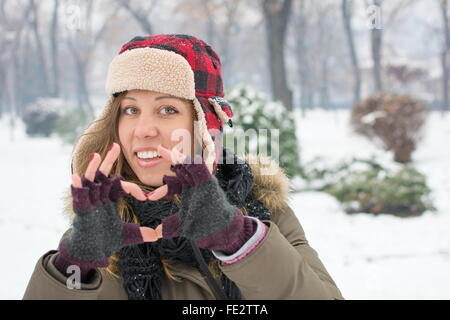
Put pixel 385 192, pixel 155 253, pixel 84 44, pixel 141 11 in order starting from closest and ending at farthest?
1. pixel 155 253
2. pixel 385 192
3. pixel 141 11
4. pixel 84 44

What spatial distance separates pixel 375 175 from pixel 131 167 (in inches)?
206

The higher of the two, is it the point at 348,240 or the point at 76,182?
the point at 76,182

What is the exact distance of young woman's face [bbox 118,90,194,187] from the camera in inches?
61.2

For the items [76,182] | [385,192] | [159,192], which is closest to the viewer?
[76,182]

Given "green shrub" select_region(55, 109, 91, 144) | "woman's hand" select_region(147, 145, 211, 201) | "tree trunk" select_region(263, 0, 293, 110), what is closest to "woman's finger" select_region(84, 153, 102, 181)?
"woman's hand" select_region(147, 145, 211, 201)

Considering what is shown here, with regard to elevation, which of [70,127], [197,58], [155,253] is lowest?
[155,253]

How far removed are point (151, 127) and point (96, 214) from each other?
0.46 meters

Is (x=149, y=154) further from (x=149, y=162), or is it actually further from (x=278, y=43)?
(x=278, y=43)

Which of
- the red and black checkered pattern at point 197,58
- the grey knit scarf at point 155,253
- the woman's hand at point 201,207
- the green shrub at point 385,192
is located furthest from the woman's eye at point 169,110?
the green shrub at point 385,192

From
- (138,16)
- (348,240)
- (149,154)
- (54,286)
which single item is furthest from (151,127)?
(138,16)

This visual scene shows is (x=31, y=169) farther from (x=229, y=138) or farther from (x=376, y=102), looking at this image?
(x=376, y=102)

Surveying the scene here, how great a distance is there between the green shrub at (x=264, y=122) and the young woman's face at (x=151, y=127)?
13.9 ft

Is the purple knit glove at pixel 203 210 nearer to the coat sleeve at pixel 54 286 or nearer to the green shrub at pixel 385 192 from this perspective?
the coat sleeve at pixel 54 286

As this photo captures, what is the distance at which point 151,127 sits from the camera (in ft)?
5.05
